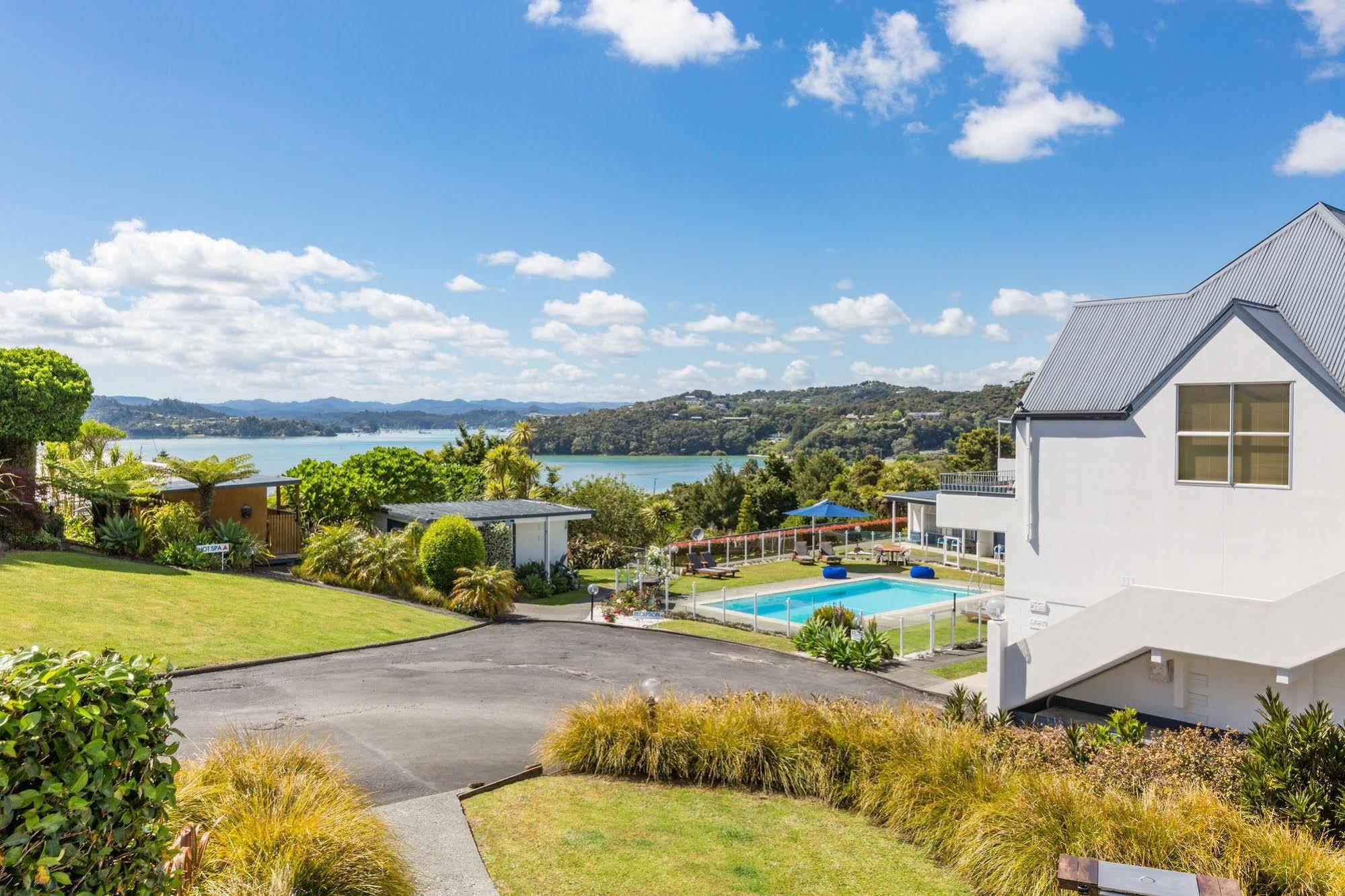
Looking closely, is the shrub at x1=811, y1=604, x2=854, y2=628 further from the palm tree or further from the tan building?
the palm tree

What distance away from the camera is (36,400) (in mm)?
20484

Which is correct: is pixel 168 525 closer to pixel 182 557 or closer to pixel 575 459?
pixel 182 557

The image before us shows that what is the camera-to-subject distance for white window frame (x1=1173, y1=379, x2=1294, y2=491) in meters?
13.0

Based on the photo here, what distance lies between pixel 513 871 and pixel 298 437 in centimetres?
14014

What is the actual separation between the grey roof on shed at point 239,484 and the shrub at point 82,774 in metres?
20.4

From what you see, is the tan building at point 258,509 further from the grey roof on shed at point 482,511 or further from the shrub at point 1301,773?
the shrub at point 1301,773

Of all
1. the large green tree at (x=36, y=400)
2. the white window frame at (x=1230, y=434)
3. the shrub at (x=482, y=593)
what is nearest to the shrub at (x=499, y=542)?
the shrub at (x=482, y=593)

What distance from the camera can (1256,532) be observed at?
43.7 ft

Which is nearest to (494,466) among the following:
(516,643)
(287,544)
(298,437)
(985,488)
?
(287,544)

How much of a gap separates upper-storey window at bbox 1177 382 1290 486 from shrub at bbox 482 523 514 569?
17655mm

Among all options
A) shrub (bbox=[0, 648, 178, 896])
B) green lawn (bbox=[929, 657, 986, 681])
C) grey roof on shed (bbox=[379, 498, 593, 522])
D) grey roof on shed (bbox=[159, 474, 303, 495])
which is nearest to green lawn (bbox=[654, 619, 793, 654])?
green lawn (bbox=[929, 657, 986, 681])

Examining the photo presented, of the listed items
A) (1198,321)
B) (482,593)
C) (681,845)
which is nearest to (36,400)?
(482,593)

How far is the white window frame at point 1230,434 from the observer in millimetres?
12977

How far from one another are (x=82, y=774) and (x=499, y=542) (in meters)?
21.0
